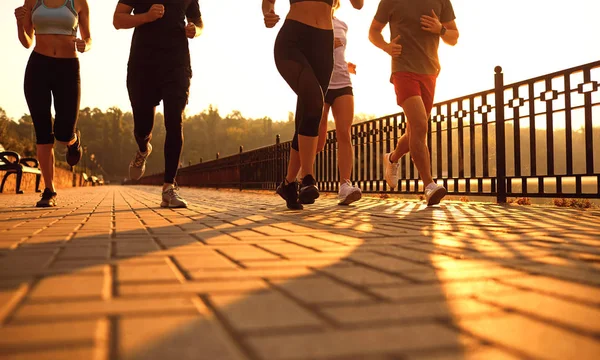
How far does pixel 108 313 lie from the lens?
121 centimetres

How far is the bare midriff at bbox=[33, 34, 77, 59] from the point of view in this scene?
17.6 feet

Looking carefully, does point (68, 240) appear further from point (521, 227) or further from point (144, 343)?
point (521, 227)

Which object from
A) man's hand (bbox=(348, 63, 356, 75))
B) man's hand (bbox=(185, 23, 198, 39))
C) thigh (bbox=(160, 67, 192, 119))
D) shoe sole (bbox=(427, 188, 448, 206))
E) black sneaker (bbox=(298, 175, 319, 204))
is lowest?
shoe sole (bbox=(427, 188, 448, 206))

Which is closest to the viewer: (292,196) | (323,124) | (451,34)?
(292,196)

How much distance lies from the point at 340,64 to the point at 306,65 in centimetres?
152

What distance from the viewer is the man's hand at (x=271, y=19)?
462 cm

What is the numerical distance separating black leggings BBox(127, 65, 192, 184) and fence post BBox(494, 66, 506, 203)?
411cm

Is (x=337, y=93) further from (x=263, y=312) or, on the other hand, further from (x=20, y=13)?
(x=263, y=312)

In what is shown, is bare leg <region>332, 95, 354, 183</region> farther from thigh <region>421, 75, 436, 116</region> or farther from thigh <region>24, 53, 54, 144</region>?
thigh <region>24, 53, 54, 144</region>

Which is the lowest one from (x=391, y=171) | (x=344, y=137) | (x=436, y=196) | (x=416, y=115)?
(x=436, y=196)

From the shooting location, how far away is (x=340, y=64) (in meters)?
5.85

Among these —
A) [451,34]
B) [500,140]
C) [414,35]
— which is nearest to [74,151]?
[414,35]

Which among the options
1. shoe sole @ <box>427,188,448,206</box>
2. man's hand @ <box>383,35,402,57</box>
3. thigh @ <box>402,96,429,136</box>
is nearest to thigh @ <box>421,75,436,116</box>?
thigh @ <box>402,96,429,136</box>

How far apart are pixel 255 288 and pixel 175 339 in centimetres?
48
